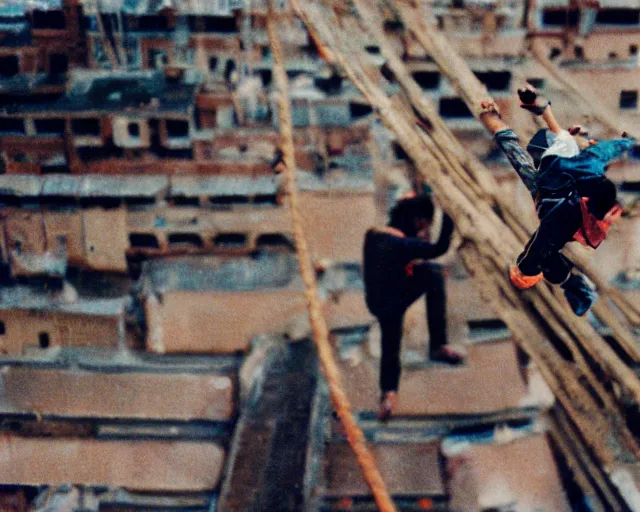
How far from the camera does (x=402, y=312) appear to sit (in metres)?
3.80

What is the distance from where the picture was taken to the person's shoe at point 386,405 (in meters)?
3.89

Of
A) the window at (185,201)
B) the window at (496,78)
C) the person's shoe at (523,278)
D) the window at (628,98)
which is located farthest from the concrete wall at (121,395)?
the window at (628,98)

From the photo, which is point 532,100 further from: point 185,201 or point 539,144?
point 185,201

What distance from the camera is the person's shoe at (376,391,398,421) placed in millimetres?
3893

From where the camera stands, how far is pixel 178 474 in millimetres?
3914

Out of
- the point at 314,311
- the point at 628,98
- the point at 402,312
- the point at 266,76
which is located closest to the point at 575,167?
the point at 314,311

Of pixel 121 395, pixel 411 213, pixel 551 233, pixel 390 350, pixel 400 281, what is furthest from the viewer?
pixel 121 395

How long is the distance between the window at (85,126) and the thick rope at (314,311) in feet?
3.99

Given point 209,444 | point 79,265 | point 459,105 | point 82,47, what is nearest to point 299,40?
point 459,105

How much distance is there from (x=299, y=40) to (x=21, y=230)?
2.25 m

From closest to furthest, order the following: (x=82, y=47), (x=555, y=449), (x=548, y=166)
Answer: (x=548, y=166) < (x=555, y=449) < (x=82, y=47)

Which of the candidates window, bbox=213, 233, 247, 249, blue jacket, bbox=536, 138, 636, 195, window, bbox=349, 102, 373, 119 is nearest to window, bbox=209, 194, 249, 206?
window, bbox=213, 233, 247, 249

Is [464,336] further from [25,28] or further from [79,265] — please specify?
[25,28]

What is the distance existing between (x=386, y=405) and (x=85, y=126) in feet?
8.74
